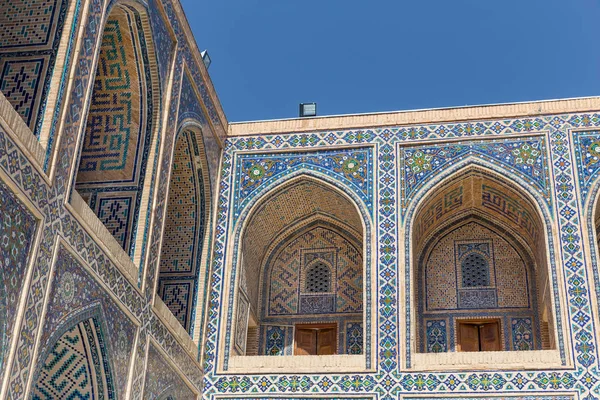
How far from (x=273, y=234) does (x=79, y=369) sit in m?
4.12

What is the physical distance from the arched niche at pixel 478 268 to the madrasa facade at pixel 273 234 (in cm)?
2

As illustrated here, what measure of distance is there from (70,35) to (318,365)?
418 cm

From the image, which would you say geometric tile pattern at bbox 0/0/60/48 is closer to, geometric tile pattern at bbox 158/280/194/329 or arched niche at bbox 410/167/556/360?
geometric tile pattern at bbox 158/280/194/329

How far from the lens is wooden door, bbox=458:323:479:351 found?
9.77 meters

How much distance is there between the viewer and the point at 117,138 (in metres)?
7.94

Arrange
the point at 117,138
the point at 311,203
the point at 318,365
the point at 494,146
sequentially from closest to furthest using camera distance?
the point at 117,138, the point at 318,365, the point at 494,146, the point at 311,203

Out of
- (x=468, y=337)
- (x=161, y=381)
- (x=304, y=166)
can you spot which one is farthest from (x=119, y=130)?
(x=468, y=337)

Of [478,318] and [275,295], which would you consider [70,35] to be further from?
[478,318]

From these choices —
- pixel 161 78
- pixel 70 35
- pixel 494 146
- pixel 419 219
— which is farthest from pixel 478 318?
pixel 70 35

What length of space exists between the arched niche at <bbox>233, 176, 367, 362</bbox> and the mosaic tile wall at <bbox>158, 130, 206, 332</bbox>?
1.84 ft

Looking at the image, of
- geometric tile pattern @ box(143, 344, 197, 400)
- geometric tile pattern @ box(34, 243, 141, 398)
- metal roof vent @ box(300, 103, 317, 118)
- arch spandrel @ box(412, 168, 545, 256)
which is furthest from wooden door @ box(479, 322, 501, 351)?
geometric tile pattern @ box(34, 243, 141, 398)

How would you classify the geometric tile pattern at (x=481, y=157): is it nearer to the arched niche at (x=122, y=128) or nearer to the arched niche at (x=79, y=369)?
the arched niche at (x=122, y=128)

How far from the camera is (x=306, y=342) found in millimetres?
10141

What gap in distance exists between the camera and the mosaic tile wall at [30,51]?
587 centimetres
